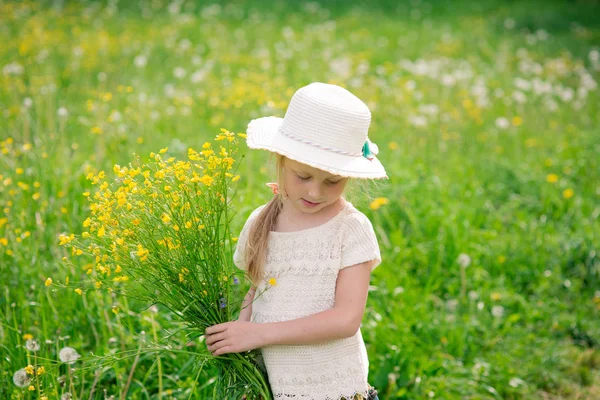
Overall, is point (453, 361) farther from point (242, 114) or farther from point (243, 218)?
point (242, 114)

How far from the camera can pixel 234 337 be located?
6.54 feet

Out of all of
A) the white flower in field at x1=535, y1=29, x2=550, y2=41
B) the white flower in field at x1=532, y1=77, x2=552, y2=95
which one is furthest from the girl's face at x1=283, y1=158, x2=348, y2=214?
the white flower in field at x1=535, y1=29, x2=550, y2=41

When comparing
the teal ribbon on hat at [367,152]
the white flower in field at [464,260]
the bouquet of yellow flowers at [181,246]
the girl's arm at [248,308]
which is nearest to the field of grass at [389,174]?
the white flower in field at [464,260]

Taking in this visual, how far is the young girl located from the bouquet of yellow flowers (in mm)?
84

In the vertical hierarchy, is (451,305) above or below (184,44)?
below

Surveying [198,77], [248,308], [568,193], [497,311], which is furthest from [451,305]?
[198,77]

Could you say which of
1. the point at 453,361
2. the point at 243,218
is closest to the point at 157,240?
Result: the point at 243,218

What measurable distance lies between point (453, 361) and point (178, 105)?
123 inches

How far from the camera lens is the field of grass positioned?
9.45 feet

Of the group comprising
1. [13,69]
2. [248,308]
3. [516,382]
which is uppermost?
[248,308]

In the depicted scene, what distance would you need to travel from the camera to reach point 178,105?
17.8 ft

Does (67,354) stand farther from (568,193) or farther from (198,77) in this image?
(198,77)

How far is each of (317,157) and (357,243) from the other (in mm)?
309

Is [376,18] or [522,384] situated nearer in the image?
[522,384]
